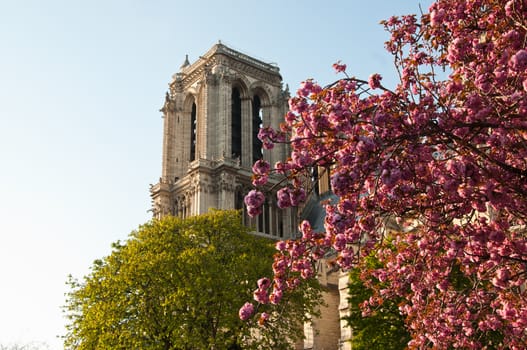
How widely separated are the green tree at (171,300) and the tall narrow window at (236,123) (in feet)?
111

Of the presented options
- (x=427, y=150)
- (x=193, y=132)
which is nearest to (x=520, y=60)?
(x=427, y=150)

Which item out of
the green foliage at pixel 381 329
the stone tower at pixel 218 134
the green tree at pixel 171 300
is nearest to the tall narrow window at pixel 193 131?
the stone tower at pixel 218 134

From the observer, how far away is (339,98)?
402 inches

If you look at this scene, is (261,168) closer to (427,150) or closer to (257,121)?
(427,150)

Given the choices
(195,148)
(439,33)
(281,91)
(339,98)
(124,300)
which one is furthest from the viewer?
(281,91)

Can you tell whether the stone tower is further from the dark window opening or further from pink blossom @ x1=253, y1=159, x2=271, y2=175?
pink blossom @ x1=253, y1=159, x2=271, y2=175

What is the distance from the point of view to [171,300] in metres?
26.7

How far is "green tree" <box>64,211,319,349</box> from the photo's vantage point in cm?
2662

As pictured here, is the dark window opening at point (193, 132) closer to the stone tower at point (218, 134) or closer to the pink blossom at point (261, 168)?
the stone tower at point (218, 134)

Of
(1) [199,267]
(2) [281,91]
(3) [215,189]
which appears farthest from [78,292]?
(2) [281,91]

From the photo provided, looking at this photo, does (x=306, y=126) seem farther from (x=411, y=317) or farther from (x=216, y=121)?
(x=216, y=121)

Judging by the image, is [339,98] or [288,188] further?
[339,98]

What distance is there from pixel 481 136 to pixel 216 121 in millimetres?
52484

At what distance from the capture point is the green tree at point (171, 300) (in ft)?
87.4
